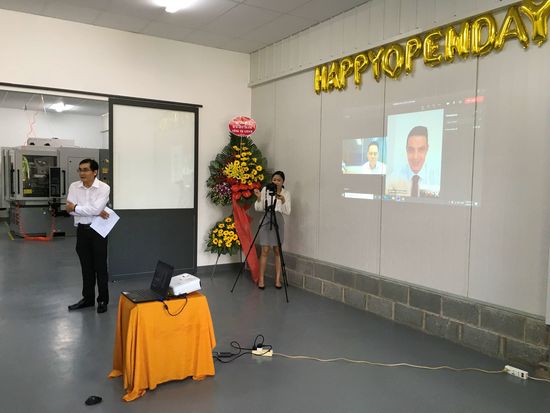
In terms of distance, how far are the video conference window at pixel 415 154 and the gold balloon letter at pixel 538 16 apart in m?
0.98

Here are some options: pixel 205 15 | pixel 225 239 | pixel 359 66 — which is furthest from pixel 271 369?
pixel 205 15

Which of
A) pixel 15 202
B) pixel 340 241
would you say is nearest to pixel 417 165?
pixel 340 241

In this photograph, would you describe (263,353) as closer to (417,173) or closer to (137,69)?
(417,173)

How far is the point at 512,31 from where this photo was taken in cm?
353

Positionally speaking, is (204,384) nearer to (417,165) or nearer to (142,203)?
(417,165)

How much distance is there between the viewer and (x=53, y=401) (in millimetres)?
2816

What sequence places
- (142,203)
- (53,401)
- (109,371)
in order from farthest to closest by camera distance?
(142,203) < (109,371) < (53,401)

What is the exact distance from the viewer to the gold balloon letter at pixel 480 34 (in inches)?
144

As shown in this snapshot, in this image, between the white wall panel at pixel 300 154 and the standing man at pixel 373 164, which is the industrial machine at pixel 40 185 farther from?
the standing man at pixel 373 164

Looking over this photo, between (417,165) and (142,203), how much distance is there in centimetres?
383

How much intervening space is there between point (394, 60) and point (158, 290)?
3.34 metres

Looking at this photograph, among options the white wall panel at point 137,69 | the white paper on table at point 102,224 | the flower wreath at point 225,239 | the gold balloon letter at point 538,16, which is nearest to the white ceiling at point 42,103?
the white wall panel at point 137,69

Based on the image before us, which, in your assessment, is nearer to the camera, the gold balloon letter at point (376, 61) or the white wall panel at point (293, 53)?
the gold balloon letter at point (376, 61)

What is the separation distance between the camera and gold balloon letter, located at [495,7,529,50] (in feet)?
11.3
